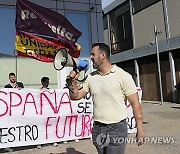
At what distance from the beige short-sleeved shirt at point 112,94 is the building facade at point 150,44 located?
→ 44.4 feet

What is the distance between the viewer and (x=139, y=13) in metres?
19.4

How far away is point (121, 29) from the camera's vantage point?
22.7 meters

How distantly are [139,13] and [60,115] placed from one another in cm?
1458

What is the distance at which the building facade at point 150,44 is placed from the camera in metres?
16.4

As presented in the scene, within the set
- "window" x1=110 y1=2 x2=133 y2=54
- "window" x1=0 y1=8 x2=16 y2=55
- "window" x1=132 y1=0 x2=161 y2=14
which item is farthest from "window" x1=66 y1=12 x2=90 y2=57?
"window" x1=110 y1=2 x2=133 y2=54

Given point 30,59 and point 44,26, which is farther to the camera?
point 30,59

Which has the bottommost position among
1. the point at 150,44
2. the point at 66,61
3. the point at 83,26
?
the point at 66,61

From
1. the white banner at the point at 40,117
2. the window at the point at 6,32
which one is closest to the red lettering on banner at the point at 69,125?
the white banner at the point at 40,117

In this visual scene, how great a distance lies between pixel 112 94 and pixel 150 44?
15.6 meters

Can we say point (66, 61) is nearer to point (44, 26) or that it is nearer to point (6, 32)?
point (44, 26)

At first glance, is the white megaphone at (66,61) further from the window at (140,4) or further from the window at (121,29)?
the window at (121,29)

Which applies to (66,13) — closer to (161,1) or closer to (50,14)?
(50,14)

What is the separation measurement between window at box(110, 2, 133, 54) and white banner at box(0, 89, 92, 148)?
15.1 meters

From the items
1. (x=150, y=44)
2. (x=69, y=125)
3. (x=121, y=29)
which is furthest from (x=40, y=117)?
(x=121, y=29)
